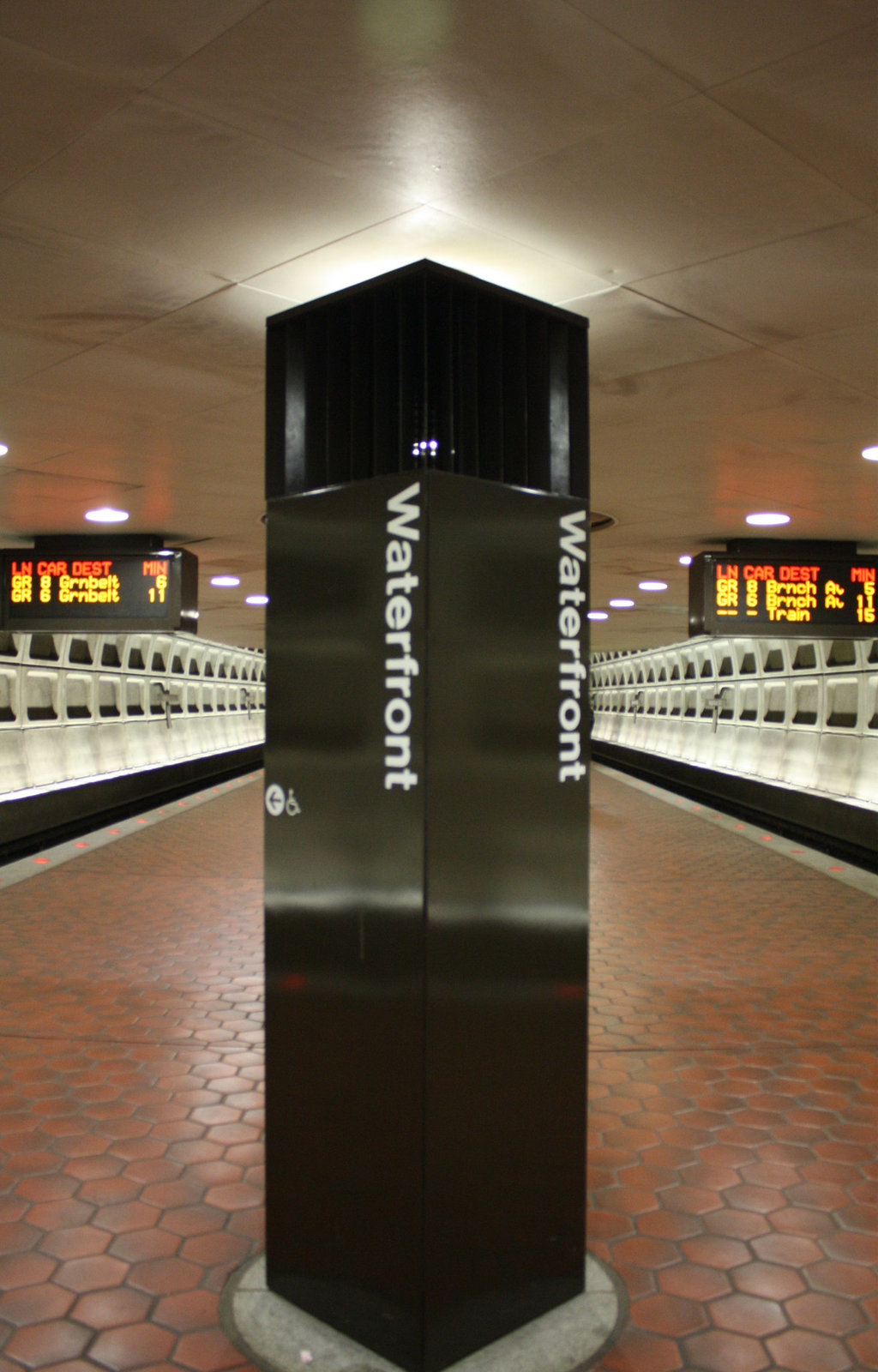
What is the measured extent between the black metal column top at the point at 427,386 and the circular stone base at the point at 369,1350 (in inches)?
100

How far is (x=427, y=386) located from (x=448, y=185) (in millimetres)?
564

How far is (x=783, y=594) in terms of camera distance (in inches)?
356

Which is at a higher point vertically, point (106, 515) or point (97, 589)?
point (106, 515)

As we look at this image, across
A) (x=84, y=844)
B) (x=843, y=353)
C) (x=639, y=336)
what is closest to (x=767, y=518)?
(x=843, y=353)

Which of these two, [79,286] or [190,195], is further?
[79,286]

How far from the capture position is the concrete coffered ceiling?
2344 mm

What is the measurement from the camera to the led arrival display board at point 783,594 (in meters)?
8.88

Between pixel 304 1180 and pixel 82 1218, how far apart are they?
1157mm

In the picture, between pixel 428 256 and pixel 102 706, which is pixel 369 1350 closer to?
pixel 428 256

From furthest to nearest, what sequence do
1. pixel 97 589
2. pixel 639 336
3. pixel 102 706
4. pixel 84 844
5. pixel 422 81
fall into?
pixel 102 706, pixel 84 844, pixel 97 589, pixel 639 336, pixel 422 81

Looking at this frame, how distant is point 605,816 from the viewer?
1616 centimetres

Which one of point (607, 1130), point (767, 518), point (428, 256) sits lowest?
point (607, 1130)

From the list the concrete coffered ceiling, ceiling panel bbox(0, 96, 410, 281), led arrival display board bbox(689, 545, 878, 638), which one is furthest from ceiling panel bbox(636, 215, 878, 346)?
led arrival display board bbox(689, 545, 878, 638)

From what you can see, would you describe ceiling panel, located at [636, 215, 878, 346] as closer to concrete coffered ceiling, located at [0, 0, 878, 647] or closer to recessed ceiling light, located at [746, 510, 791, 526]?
concrete coffered ceiling, located at [0, 0, 878, 647]
